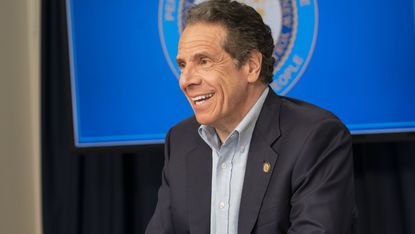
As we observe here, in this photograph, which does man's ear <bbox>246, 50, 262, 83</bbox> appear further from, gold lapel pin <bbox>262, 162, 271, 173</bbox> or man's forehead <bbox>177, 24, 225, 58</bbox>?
gold lapel pin <bbox>262, 162, 271, 173</bbox>

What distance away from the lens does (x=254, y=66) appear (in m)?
1.91

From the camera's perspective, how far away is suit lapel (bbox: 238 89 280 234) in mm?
1760

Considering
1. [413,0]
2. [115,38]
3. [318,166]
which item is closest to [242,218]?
[318,166]

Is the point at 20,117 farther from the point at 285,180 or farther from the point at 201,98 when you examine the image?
the point at 285,180

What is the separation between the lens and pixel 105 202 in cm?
360

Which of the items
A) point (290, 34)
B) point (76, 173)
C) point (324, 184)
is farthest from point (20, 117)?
point (324, 184)

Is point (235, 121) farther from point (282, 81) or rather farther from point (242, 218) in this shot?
point (282, 81)

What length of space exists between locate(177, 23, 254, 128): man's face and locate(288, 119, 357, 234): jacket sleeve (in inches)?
12.0

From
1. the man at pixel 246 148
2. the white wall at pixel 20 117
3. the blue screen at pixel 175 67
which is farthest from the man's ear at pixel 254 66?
the white wall at pixel 20 117

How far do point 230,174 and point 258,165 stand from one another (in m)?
0.11

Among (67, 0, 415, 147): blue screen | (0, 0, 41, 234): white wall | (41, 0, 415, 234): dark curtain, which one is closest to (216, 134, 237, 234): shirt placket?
(67, 0, 415, 147): blue screen

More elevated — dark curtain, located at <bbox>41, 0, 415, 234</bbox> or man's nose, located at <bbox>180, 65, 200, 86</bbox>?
man's nose, located at <bbox>180, 65, 200, 86</bbox>

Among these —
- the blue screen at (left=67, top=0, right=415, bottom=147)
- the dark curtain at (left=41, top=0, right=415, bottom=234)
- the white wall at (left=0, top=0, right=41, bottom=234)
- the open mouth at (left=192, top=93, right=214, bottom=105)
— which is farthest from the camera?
the white wall at (left=0, top=0, right=41, bottom=234)

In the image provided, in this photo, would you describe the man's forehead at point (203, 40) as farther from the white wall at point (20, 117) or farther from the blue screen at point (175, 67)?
the white wall at point (20, 117)
